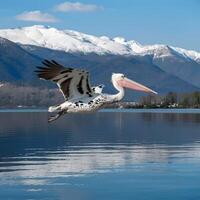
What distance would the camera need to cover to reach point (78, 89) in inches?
580

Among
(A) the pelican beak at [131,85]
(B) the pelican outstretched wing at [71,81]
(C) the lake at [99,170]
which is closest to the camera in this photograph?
(A) the pelican beak at [131,85]

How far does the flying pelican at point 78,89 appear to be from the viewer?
14109mm

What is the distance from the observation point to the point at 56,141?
89125 mm

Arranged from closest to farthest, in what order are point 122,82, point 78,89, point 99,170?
point 122,82 → point 78,89 → point 99,170

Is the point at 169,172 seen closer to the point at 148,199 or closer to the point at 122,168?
the point at 122,168

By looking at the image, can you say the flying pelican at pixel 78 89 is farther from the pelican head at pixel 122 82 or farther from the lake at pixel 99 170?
the lake at pixel 99 170

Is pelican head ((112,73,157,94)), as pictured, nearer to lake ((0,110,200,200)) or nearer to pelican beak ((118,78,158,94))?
pelican beak ((118,78,158,94))

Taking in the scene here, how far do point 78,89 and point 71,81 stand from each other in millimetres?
260

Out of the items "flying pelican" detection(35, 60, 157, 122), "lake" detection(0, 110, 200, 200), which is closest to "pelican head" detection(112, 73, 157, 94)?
"flying pelican" detection(35, 60, 157, 122)

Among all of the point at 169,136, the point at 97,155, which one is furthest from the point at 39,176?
the point at 169,136

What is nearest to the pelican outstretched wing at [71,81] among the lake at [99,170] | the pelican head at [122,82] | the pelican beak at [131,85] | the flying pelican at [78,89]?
the flying pelican at [78,89]

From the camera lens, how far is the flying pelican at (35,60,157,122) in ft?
46.3

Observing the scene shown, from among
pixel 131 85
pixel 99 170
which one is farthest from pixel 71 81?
pixel 99 170

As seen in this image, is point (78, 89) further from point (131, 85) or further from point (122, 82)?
point (131, 85)
